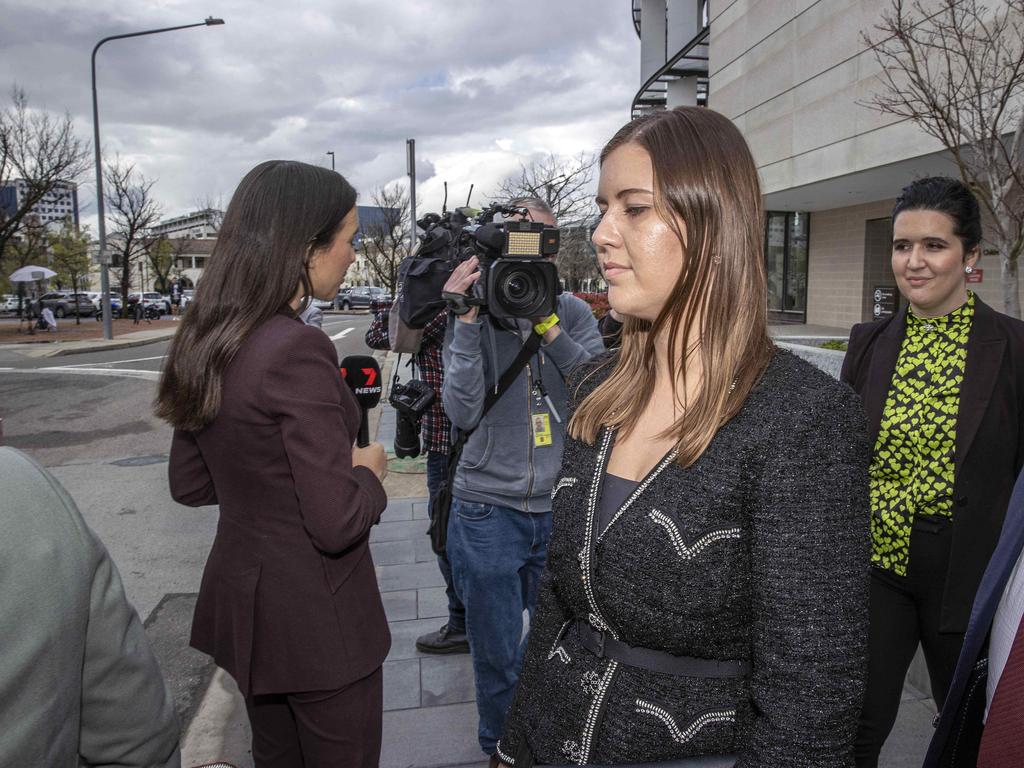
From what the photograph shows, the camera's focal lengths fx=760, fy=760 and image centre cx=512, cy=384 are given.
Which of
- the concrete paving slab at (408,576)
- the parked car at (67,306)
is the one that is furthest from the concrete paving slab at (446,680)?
the parked car at (67,306)

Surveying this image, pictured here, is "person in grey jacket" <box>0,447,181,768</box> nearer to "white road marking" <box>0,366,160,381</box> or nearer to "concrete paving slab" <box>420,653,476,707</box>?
"concrete paving slab" <box>420,653,476,707</box>

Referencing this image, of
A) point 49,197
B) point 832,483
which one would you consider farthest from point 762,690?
point 49,197

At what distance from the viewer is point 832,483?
118 centimetres

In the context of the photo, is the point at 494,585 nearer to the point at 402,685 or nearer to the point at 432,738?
the point at 432,738

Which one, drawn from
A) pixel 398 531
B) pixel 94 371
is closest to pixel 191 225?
pixel 94 371

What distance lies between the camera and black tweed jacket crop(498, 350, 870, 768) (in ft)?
3.84

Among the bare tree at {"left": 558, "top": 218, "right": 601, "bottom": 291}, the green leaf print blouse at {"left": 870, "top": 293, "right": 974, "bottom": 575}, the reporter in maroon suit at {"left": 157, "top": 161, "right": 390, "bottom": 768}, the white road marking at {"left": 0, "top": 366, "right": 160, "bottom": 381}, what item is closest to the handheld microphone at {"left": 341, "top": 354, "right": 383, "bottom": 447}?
the reporter in maroon suit at {"left": 157, "top": 161, "right": 390, "bottom": 768}

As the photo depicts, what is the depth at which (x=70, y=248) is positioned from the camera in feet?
142

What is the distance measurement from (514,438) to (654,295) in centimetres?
140

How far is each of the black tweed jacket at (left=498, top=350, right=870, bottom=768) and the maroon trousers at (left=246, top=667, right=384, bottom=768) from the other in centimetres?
64

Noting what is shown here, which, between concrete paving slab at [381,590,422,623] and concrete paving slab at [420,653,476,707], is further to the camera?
concrete paving slab at [381,590,422,623]

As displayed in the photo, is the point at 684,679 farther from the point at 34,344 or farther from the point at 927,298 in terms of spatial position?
the point at 34,344

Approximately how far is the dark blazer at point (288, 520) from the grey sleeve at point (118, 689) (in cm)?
66

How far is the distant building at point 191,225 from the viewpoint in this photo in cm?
4428
